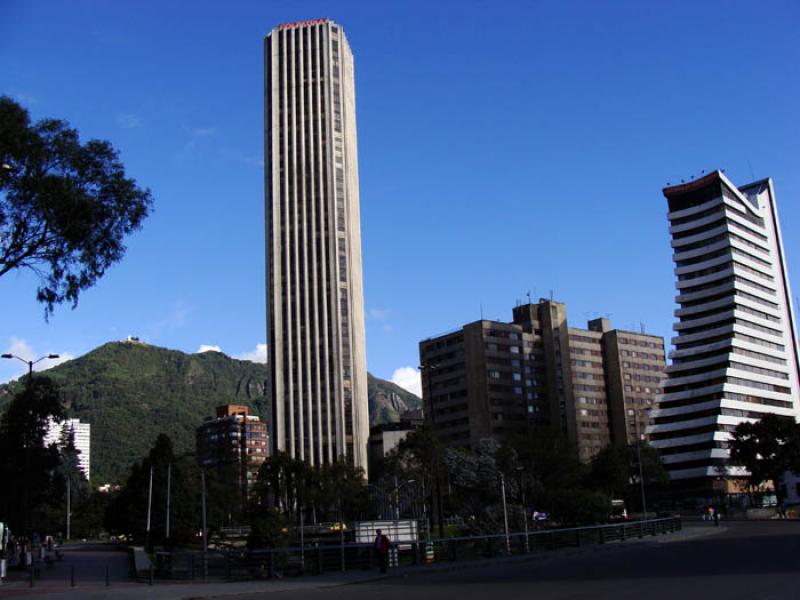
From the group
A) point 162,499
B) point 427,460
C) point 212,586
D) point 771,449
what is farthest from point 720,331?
point 212,586

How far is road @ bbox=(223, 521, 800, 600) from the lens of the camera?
20.5 metres

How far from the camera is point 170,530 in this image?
229 ft

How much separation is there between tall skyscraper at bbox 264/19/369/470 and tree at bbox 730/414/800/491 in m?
64.8

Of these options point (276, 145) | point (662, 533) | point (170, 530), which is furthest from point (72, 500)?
point (662, 533)

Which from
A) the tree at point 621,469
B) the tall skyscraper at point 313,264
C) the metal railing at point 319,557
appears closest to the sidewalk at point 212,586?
the metal railing at point 319,557

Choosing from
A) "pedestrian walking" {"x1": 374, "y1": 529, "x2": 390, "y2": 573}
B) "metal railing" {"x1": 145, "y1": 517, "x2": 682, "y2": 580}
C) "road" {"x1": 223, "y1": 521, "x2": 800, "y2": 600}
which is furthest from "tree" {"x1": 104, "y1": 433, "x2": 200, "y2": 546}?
"road" {"x1": 223, "y1": 521, "x2": 800, "y2": 600}

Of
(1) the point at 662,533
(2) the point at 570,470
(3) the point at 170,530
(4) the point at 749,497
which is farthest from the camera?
(4) the point at 749,497

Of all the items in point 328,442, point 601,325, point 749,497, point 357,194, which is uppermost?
point 357,194

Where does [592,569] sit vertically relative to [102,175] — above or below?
below

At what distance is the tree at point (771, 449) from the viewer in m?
93.9

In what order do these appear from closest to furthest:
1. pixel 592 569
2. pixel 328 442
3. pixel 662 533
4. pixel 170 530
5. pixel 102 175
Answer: pixel 592 569 → pixel 102 175 → pixel 662 533 → pixel 170 530 → pixel 328 442

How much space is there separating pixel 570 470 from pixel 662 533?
147 ft

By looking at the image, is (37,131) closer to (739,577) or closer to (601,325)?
(739,577)

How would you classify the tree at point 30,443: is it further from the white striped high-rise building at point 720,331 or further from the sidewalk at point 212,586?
the white striped high-rise building at point 720,331
